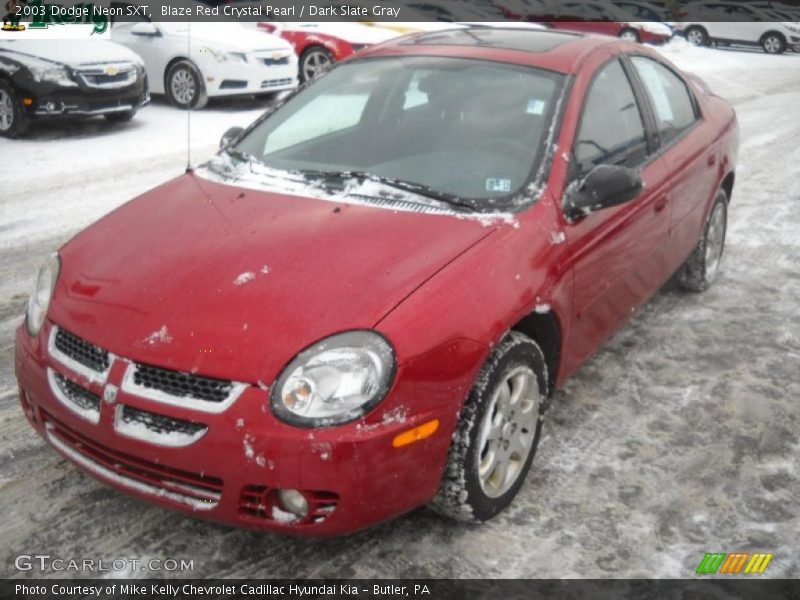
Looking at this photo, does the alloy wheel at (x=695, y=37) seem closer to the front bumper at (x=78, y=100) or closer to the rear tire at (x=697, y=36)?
the rear tire at (x=697, y=36)

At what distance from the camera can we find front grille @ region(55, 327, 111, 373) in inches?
111

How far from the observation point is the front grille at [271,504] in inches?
105

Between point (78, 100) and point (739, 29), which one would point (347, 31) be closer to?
point (78, 100)

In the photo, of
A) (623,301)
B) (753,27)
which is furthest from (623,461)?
(753,27)

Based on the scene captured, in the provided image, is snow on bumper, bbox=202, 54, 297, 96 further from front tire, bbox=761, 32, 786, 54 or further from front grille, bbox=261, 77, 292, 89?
front tire, bbox=761, 32, 786, 54

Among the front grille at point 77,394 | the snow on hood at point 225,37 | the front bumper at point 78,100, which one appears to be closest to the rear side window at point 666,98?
the front grille at point 77,394

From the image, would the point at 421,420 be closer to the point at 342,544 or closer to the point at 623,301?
the point at 342,544

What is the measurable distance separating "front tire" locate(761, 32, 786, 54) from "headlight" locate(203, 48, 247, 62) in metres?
16.4

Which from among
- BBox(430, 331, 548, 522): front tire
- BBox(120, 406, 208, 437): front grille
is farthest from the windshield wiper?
BBox(120, 406, 208, 437): front grille

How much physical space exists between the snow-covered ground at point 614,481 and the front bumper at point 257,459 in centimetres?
32

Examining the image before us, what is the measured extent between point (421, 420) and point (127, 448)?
91cm

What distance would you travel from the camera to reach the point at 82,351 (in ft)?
9.50

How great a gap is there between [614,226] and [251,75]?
27.2 feet

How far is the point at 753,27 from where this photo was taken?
2283 cm
